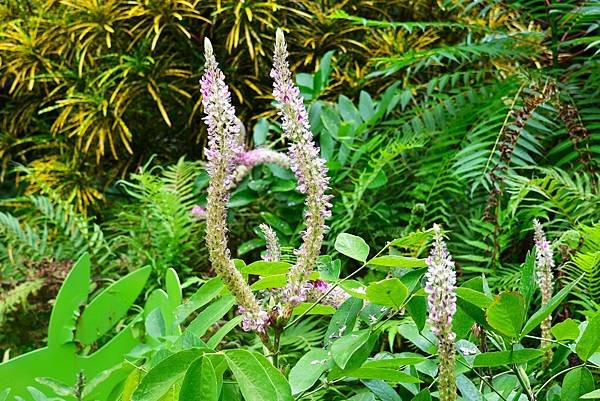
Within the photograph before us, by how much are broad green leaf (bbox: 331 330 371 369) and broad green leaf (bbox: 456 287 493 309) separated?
8cm

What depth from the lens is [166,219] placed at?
1816 mm

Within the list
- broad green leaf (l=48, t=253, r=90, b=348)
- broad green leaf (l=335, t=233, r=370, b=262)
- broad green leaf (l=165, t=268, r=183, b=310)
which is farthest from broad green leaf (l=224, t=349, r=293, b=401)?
broad green leaf (l=48, t=253, r=90, b=348)

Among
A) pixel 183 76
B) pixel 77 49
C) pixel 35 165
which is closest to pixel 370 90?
pixel 183 76

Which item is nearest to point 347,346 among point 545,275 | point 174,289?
point 545,275

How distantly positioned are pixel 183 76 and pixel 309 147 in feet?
6.69

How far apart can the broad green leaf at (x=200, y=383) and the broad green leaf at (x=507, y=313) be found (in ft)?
0.62

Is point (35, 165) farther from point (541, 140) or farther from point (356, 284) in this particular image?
point (356, 284)

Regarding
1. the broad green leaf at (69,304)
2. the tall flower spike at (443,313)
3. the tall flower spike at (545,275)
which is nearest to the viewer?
the tall flower spike at (443,313)

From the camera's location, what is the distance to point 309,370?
549mm

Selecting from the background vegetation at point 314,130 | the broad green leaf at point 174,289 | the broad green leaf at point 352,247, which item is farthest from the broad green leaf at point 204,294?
the background vegetation at point 314,130

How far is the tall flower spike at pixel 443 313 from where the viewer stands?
44cm

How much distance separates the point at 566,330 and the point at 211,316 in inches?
11.0

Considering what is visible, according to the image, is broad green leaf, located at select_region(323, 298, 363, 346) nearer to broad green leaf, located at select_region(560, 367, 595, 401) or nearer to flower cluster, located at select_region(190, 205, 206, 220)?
broad green leaf, located at select_region(560, 367, 595, 401)

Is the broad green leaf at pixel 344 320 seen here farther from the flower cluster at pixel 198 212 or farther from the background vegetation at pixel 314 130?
the flower cluster at pixel 198 212
